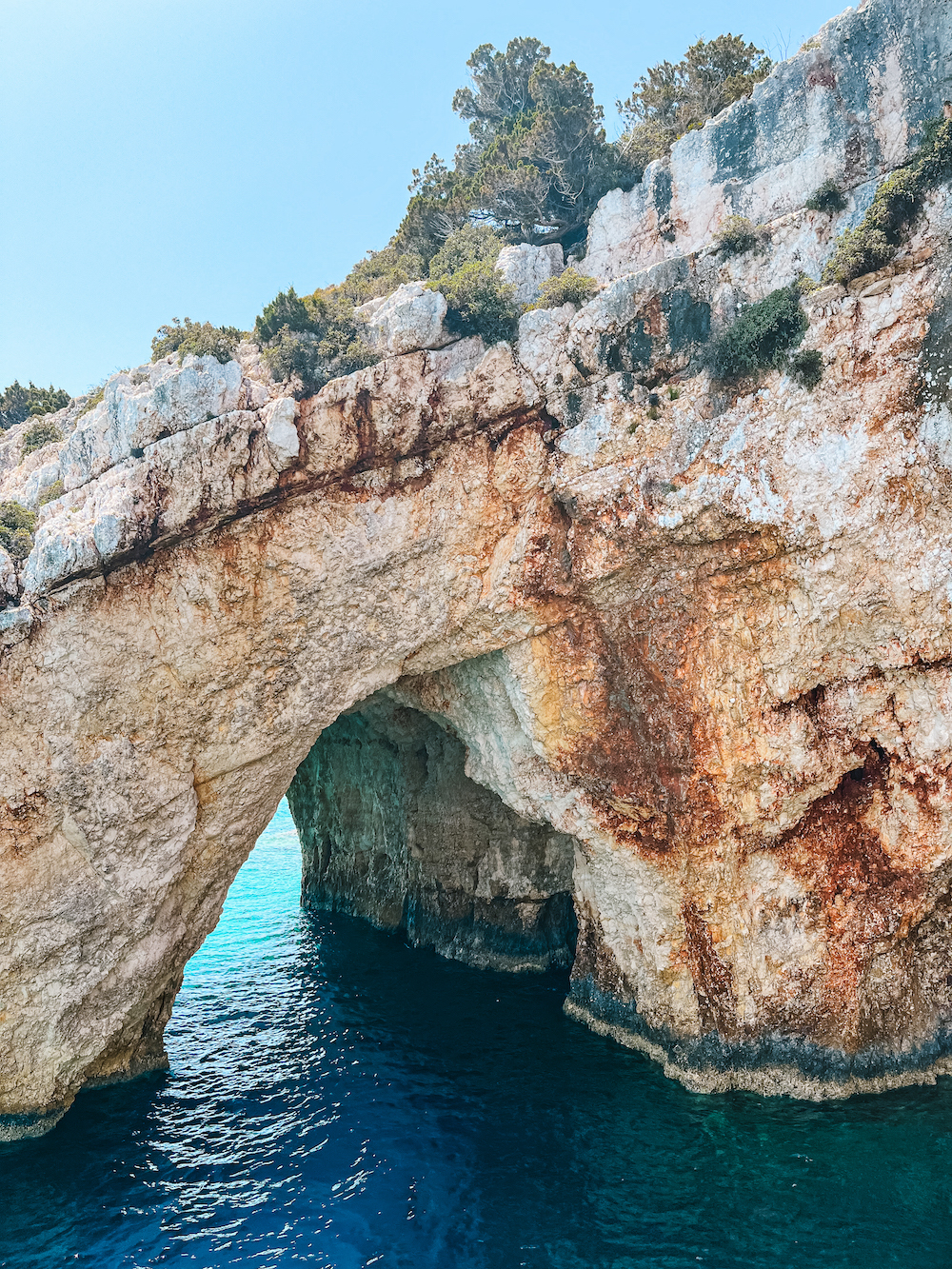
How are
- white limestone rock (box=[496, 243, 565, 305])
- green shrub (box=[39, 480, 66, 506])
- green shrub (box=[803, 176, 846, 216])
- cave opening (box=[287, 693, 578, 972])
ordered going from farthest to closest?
cave opening (box=[287, 693, 578, 972])
white limestone rock (box=[496, 243, 565, 305])
green shrub (box=[39, 480, 66, 506])
green shrub (box=[803, 176, 846, 216])

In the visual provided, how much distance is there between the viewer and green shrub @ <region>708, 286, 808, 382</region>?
46.7 feet

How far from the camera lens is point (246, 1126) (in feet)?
50.9

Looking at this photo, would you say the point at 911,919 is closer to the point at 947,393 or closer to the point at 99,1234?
the point at 947,393

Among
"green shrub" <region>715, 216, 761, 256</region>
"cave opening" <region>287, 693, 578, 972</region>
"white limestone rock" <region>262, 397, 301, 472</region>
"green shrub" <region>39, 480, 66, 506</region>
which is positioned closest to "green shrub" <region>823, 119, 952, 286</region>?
"green shrub" <region>715, 216, 761, 256</region>

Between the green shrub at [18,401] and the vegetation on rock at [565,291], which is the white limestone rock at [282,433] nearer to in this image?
the vegetation on rock at [565,291]

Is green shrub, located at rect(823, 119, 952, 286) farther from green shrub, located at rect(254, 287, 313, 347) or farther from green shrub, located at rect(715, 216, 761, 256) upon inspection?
green shrub, located at rect(254, 287, 313, 347)

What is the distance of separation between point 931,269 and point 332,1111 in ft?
60.2

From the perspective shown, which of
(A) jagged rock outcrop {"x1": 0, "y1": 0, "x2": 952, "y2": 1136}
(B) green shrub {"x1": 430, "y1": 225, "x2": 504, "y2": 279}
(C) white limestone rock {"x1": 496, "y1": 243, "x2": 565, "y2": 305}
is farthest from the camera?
(B) green shrub {"x1": 430, "y1": 225, "x2": 504, "y2": 279}

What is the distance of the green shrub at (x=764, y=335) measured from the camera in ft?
46.7

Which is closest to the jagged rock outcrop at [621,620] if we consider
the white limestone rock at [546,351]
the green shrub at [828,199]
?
the white limestone rock at [546,351]

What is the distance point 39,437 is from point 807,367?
56.9ft

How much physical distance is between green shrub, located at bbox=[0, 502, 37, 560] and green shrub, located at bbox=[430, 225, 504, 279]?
438 inches

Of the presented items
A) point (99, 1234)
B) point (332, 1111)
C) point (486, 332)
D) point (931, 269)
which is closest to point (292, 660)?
point (486, 332)

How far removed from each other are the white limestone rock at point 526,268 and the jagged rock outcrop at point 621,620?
312 cm
